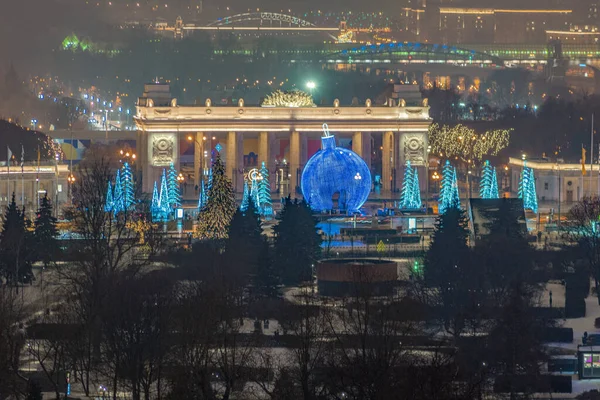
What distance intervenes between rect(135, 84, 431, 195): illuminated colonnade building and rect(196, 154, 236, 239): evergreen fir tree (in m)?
27.3

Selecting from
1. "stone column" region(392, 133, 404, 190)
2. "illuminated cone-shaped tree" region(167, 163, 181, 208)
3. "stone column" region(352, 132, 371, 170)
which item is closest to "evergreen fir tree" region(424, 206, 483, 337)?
"illuminated cone-shaped tree" region(167, 163, 181, 208)

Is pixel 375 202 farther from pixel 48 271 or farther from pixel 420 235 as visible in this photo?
pixel 48 271

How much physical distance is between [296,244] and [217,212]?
764 cm

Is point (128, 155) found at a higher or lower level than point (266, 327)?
higher

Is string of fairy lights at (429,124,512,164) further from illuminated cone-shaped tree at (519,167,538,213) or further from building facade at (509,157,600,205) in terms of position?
illuminated cone-shaped tree at (519,167,538,213)

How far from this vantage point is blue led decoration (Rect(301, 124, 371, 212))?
91.4m

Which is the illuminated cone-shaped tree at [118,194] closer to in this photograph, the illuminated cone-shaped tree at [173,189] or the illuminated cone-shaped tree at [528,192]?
the illuminated cone-shaped tree at [173,189]

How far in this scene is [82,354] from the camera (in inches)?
2194

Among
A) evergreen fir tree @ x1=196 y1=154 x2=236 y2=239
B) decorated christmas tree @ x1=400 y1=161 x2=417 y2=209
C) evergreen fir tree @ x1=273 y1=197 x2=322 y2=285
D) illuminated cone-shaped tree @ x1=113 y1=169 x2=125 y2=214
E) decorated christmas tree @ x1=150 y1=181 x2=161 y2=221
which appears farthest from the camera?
decorated christmas tree @ x1=400 y1=161 x2=417 y2=209

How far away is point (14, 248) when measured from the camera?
73375mm

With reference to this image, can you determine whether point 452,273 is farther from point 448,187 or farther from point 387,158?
point 387,158

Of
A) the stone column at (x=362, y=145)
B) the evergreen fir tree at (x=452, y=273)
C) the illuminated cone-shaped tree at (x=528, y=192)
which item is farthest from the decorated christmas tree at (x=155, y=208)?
the stone column at (x=362, y=145)

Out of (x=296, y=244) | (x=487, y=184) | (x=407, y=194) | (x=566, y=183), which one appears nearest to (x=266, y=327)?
(x=296, y=244)

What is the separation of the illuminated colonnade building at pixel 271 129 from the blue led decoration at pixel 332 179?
1827cm
